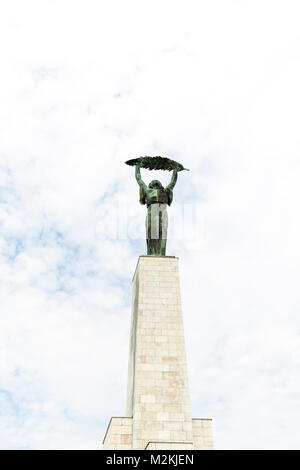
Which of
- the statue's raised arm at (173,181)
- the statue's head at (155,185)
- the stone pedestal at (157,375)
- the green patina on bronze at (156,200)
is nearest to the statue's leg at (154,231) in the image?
the green patina on bronze at (156,200)

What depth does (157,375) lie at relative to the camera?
77.7 feet

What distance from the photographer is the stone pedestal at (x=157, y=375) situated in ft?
73.9

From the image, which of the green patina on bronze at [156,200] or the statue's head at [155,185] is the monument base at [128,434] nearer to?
the green patina on bronze at [156,200]

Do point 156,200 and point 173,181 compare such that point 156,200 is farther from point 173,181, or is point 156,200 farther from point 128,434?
point 128,434

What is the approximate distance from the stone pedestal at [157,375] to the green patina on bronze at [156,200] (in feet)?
3.49

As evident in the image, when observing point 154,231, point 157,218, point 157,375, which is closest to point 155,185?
point 157,218

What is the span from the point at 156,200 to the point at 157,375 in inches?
327

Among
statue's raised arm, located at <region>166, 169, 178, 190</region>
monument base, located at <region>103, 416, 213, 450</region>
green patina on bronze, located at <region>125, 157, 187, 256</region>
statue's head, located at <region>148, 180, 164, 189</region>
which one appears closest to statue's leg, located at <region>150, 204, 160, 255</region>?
green patina on bronze, located at <region>125, 157, 187, 256</region>

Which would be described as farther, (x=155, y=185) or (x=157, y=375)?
(x=155, y=185)

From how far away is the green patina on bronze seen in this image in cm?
2739

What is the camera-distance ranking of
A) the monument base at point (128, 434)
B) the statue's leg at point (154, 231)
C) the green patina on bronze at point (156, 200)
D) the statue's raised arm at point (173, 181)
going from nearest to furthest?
the monument base at point (128, 434), the statue's leg at point (154, 231), the green patina on bronze at point (156, 200), the statue's raised arm at point (173, 181)
